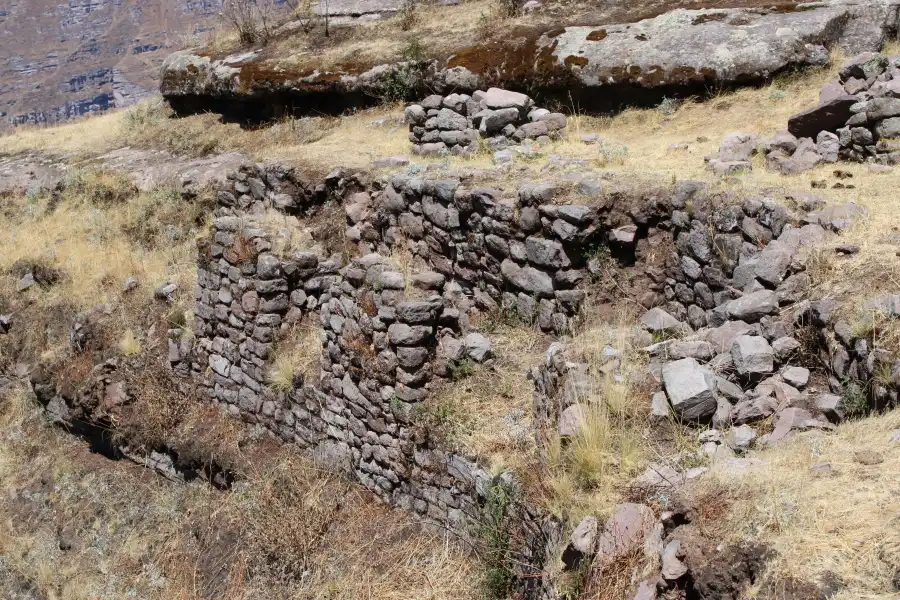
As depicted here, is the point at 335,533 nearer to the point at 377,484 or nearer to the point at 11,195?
the point at 377,484

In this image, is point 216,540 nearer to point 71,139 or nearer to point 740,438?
point 740,438

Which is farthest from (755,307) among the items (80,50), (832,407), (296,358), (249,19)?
(80,50)

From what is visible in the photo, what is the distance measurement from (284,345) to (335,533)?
92.1 inches

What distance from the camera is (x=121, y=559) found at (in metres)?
7.36

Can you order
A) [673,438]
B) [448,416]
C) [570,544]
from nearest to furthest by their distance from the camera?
[570,544] < [673,438] < [448,416]

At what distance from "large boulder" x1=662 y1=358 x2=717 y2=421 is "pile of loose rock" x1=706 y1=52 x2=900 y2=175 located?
3.75 metres

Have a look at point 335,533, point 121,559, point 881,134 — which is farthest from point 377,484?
Answer: point 881,134

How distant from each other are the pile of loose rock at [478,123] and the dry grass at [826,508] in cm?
713

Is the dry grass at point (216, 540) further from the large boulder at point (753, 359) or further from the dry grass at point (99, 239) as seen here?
the dry grass at point (99, 239)

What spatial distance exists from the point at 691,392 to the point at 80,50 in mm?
143161

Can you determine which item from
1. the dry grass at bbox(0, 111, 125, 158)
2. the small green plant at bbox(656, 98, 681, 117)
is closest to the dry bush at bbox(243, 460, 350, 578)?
the small green plant at bbox(656, 98, 681, 117)

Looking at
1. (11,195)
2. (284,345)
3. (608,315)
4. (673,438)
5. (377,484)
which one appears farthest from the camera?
(11,195)

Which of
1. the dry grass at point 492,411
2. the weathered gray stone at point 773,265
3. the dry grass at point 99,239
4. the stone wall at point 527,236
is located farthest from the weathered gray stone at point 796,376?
the dry grass at point 99,239

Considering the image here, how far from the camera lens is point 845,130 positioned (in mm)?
7961
